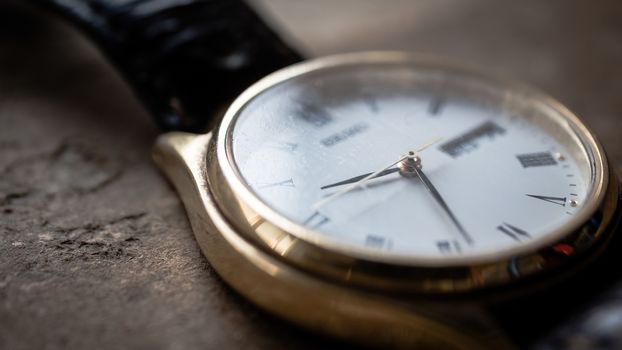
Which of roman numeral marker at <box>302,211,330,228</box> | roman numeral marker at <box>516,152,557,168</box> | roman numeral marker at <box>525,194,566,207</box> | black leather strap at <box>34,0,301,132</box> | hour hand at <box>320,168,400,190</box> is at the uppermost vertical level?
black leather strap at <box>34,0,301,132</box>

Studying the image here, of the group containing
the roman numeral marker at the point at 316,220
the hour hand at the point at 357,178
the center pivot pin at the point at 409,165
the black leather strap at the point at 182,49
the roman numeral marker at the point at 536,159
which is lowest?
the roman numeral marker at the point at 316,220

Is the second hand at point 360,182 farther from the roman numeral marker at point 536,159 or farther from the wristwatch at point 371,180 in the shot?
the roman numeral marker at point 536,159

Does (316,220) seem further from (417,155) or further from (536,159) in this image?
(536,159)

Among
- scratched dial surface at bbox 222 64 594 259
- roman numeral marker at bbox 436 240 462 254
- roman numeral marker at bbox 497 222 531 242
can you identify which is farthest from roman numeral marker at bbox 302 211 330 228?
roman numeral marker at bbox 497 222 531 242

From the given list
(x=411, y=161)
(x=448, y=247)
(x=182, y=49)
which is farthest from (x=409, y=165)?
(x=182, y=49)

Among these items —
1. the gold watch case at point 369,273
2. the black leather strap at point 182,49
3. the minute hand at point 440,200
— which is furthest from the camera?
the black leather strap at point 182,49

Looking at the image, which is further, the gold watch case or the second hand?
the second hand

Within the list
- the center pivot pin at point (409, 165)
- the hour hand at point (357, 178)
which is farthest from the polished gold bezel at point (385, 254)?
the center pivot pin at point (409, 165)

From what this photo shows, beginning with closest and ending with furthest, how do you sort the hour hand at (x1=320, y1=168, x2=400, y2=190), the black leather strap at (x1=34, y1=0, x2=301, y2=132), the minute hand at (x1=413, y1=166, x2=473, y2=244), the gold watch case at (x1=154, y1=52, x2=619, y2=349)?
1. the gold watch case at (x1=154, y1=52, x2=619, y2=349)
2. the minute hand at (x1=413, y1=166, x2=473, y2=244)
3. the hour hand at (x1=320, y1=168, x2=400, y2=190)
4. the black leather strap at (x1=34, y1=0, x2=301, y2=132)

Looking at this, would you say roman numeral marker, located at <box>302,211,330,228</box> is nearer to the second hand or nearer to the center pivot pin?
the second hand
